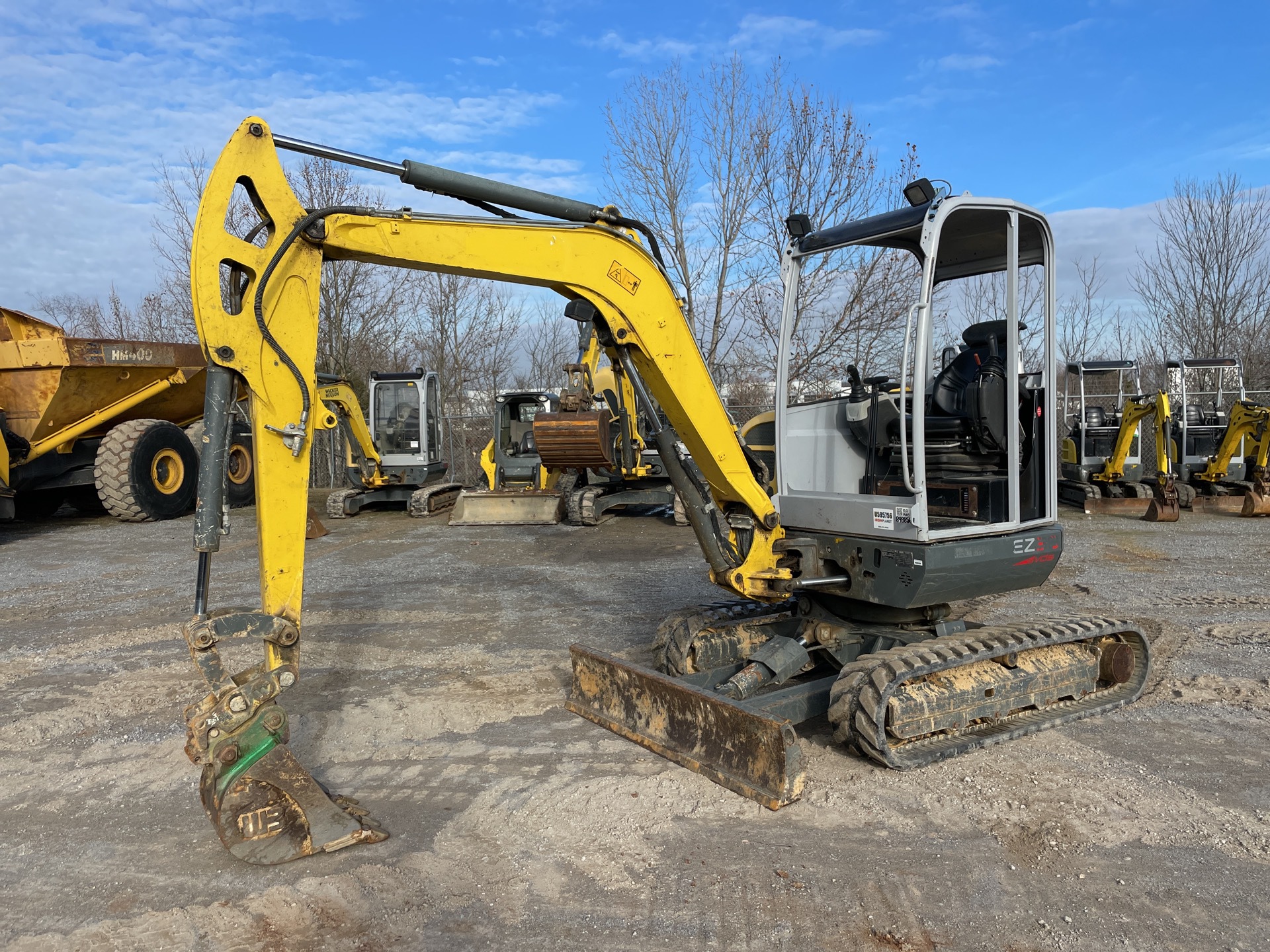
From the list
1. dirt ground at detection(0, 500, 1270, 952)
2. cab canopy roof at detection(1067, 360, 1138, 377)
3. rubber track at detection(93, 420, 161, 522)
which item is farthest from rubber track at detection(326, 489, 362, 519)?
cab canopy roof at detection(1067, 360, 1138, 377)

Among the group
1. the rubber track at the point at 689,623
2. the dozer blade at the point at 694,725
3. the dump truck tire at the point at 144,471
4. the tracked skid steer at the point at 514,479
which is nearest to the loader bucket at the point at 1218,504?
the tracked skid steer at the point at 514,479

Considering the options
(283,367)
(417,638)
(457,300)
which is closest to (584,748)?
(283,367)

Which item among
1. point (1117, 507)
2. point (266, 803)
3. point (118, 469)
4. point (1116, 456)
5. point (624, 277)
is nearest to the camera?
point (266, 803)

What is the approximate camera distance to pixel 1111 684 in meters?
5.54

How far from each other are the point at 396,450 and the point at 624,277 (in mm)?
13643

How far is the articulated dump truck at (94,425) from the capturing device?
13.5 meters

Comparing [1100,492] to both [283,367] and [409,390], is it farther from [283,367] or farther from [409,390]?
[283,367]

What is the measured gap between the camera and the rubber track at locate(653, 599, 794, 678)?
5410 mm

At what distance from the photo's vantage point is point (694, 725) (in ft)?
14.7

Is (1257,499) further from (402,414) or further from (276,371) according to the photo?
(276,371)

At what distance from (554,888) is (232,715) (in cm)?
141

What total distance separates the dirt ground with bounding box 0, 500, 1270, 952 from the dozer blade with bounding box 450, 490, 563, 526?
7163 millimetres

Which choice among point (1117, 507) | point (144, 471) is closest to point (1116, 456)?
point (1117, 507)

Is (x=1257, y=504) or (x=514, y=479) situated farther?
(x=514, y=479)
